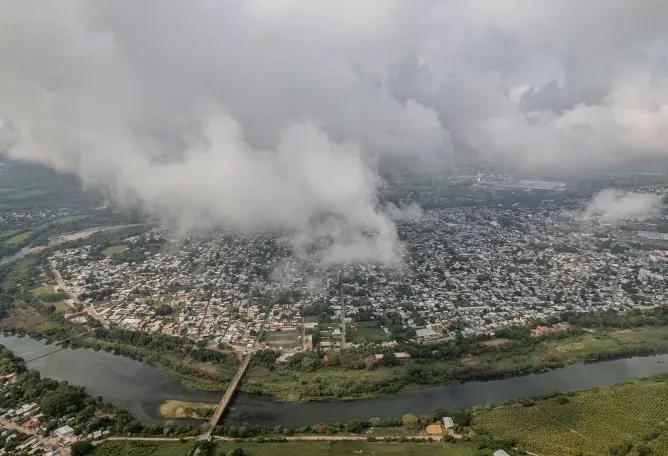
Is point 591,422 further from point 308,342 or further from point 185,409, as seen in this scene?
point 185,409

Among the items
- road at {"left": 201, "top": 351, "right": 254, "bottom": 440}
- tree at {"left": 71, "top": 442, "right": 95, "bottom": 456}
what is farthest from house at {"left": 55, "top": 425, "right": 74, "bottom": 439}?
road at {"left": 201, "top": 351, "right": 254, "bottom": 440}

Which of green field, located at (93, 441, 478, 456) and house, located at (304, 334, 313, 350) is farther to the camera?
house, located at (304, 334, 313, 350)

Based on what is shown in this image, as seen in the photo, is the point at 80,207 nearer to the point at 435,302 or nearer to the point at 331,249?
the point at 331,249

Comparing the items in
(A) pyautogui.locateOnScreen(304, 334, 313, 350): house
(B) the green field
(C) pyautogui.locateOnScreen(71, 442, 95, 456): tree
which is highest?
(A) pyautogui.locateOnScreen(304, 334, 313, 350): house

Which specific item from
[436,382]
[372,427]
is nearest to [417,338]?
[436,382]

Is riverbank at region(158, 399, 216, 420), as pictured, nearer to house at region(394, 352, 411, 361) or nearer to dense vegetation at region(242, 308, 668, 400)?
dense vegetation at region(242, 308, 668, 400)

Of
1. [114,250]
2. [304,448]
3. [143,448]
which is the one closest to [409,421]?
[304,448]
